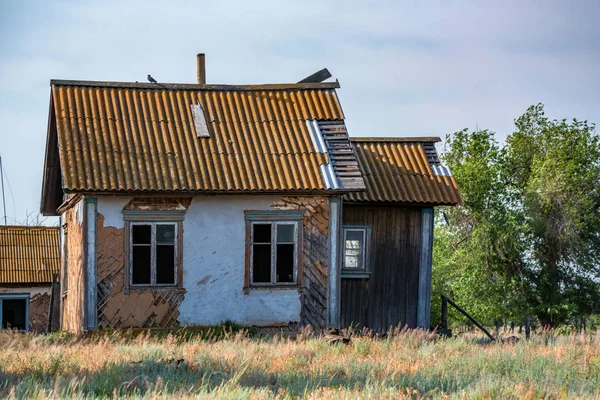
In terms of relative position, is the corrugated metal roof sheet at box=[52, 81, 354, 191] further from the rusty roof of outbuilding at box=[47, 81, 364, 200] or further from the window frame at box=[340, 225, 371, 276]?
the window frame at box=[340, 225, 371, 276]

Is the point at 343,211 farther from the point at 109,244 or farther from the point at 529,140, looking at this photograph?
the point at 529,140

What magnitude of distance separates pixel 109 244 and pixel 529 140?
23.4 m

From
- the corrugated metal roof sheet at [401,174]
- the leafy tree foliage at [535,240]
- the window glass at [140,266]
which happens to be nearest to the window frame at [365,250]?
the corrugated metal roof sheet at [401,174]

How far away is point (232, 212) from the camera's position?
17281 millimetres

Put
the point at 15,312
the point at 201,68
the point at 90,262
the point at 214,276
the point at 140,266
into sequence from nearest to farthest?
the point at 90,262 < the point at 140,266 < the point at 214,276 < the point at 201,68 < the point at 15,312

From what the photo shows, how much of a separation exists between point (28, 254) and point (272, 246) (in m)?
16.3

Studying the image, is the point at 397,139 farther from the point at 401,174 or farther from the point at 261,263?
the point at 261,263

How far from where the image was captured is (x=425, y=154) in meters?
20.3

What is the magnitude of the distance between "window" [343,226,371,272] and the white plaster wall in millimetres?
2324

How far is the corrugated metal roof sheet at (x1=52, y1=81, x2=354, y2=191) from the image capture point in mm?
16812

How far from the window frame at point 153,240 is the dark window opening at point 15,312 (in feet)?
49.9

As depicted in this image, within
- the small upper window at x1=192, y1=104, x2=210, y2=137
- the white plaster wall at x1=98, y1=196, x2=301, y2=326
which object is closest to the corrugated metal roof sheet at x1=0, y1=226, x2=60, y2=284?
the small upper window at x1=192, y1=104, x2=210, y2=137

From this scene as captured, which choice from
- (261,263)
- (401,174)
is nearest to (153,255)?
(261,263)

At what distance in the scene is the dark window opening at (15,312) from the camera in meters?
30.8
